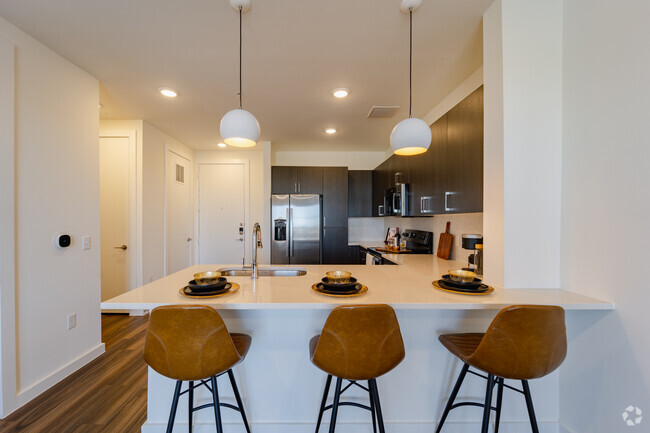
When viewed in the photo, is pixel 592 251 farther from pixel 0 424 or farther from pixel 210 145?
pixel 210 145

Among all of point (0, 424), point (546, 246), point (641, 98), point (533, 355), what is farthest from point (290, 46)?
point (0, 424)

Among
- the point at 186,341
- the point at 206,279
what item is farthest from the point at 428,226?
the point at 186,341

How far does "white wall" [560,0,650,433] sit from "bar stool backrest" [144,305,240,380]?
1782mm

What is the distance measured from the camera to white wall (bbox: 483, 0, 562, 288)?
62.9 inches

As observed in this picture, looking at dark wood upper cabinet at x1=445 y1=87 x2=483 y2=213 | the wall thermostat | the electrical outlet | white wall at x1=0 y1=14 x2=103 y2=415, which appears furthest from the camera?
the electrical outlet

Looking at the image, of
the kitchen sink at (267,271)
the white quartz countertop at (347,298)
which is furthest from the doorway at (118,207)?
the white quartz countertop at (347,298)

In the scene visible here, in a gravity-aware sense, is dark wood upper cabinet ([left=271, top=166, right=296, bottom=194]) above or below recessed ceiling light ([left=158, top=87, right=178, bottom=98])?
below

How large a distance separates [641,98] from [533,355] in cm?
117

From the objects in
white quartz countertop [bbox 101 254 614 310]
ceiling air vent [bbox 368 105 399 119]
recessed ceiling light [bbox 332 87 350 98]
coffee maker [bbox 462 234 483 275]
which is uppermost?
recessed ceiling light [bbox 332 87 350 98]

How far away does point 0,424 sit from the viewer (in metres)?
1.76

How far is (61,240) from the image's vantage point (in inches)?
88.7

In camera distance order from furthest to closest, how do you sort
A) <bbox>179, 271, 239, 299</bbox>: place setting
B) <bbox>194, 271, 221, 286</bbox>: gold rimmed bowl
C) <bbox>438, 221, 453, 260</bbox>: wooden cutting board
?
1. <bbox>438, 221, 453, 260</bbox>: wooden cutting board
2. <bbox>194, 271, 221, 286</bbox>: gold rimmed bowl
3. <bbox>179, 271, 239, 299</bbox>: place setting

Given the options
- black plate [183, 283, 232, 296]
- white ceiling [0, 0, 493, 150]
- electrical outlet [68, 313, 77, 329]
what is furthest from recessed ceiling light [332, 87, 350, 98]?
electrical outlet [68, 313, 77, 329]

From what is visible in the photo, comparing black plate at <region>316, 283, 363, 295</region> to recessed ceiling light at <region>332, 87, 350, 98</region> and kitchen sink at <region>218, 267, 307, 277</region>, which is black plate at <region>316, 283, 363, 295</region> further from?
recessed ceiling light at <region>332, 87, 350, 98</region>
